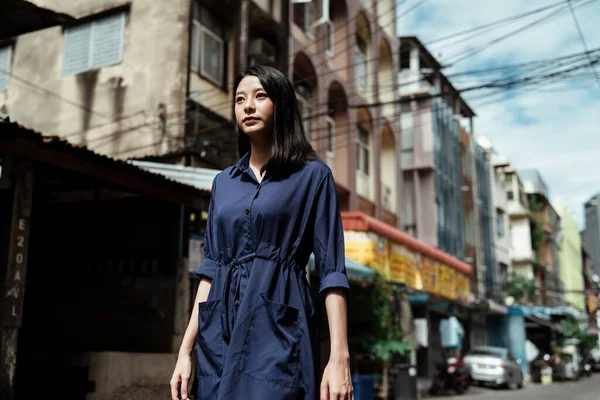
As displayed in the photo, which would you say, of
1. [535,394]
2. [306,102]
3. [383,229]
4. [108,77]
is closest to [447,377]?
[535,394]

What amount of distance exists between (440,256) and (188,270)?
1222 centimetres

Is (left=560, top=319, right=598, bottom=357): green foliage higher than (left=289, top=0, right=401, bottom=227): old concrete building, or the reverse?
(left=289, top=0, right=401, bottom=227): old concrete building

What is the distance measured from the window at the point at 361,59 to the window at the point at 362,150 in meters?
1.50

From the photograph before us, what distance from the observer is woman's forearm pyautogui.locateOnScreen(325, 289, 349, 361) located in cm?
192

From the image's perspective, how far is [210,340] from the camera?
6.39 feet

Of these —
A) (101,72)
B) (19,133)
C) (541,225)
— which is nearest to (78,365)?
(19,133)

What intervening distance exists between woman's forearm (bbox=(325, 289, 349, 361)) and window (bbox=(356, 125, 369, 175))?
60.9 ft

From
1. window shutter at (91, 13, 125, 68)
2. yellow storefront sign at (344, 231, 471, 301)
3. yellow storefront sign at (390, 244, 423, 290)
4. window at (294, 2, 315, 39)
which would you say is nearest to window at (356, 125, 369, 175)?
yellow storefront sign at (344, 231, 471, 301)

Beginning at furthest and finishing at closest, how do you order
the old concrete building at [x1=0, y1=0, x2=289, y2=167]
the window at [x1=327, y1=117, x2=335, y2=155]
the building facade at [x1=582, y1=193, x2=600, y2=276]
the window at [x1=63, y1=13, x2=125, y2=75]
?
the building facade at [x1=582, y1=193, x2=600, y2=276] < the window at [x1=327, y1=117, x2=335, y2=155] < the window at [x1=63, y1=13, x2=125, y2=75] < the old concrete building at [x1=0, y1=0, x2=289, y2=167]

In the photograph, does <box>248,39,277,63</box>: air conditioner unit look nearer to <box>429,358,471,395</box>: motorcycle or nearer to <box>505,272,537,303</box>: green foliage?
<box>429,358,471,395</box>: motorcycle

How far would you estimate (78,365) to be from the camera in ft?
26.6

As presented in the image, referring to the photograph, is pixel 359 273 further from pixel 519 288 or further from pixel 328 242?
pixel 519 288

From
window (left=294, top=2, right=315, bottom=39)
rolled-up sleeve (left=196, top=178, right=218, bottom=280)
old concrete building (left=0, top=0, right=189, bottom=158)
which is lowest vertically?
rolled-up sleeve (left=196, top=178, right=218, bottom=280)

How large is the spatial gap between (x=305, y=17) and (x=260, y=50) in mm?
3773
